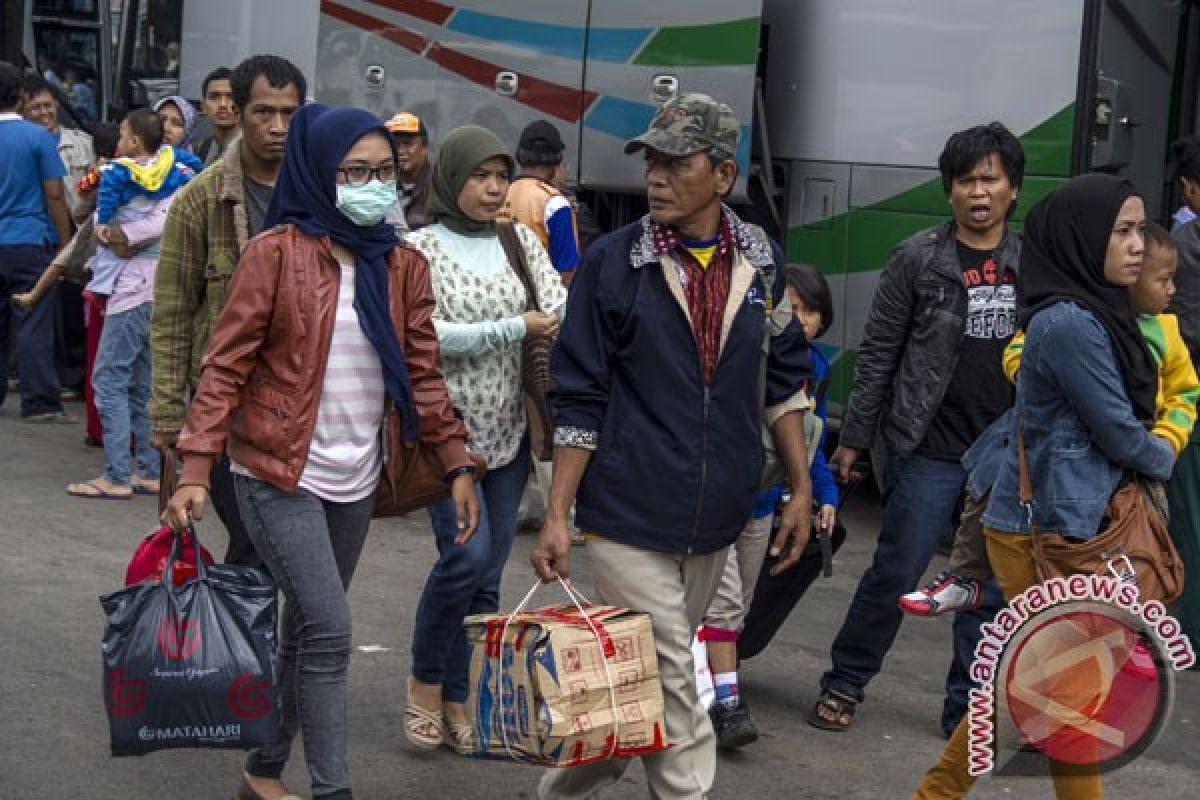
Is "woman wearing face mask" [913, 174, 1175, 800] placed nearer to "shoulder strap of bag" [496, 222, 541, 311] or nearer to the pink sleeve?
"shoulder strap of bag" [496, 222, 541, 311]

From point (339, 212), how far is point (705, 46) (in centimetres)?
542

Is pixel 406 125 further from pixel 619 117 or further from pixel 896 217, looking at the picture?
pixel 896 217

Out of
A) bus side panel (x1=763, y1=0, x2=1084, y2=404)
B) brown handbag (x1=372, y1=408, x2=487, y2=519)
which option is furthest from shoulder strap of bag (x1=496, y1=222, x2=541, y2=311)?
bus side panel (x1=763, y1=0, x2=1084, y2=404)

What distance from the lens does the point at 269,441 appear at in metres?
4.75

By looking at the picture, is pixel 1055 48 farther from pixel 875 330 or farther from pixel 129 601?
pixel 129 601

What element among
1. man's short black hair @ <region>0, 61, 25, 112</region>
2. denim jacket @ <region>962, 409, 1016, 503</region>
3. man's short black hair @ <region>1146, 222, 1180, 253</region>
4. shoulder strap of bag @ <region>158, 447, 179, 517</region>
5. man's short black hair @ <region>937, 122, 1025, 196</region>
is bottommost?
shoulder strap of bag @ <region>158, 447, 179, 517</region>

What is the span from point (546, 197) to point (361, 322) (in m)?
3.66

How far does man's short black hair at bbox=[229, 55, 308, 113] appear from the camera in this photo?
5.57 metres

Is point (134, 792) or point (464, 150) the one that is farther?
point (464, 150)

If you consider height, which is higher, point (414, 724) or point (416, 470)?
point (416, 470)

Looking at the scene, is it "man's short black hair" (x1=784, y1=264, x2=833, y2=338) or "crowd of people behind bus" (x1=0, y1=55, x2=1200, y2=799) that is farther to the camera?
"man's short black hair" (x1=784, y1=264, x2=833, y2=338)

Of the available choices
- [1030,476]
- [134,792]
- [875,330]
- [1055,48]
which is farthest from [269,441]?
[1055,48]

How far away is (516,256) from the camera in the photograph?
600 centimetres

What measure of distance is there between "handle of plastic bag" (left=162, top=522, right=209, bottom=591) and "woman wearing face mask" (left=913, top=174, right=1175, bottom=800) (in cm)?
193
